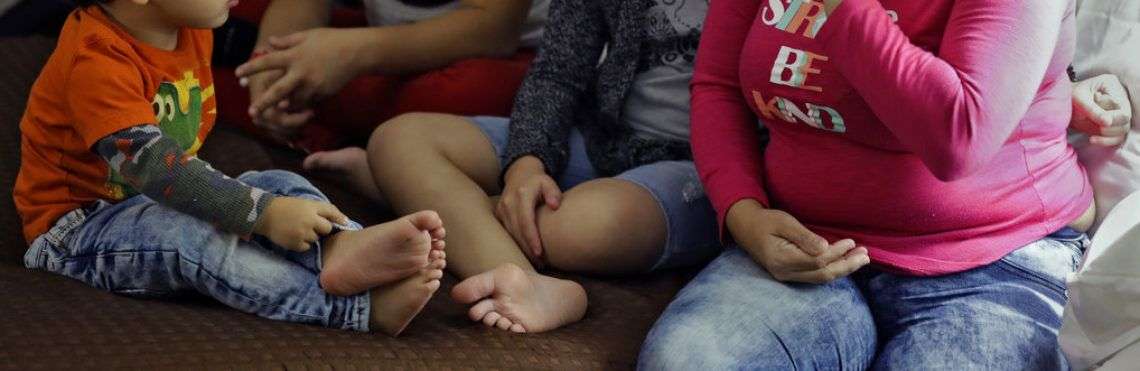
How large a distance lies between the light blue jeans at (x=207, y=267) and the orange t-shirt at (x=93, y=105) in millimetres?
50

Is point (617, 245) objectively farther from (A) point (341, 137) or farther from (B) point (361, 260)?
(A) point (341, 137)

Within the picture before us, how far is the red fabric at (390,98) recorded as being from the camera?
4.70 ft

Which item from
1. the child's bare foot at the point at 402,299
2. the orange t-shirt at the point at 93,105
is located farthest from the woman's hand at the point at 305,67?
the child's bare foot at the point at 402,299

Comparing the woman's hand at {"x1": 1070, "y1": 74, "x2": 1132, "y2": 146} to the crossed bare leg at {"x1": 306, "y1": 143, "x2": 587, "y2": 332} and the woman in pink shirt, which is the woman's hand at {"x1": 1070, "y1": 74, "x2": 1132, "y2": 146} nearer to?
the woman in pink shirt

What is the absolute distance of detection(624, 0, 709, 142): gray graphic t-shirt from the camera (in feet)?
4.10

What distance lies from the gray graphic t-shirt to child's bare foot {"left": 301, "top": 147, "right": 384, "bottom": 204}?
1.03 feet

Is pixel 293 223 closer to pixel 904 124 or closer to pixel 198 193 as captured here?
pixel 198 193

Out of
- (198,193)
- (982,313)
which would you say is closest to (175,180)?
(198,193)

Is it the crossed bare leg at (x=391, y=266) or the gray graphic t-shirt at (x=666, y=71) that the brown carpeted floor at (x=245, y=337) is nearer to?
the crossed bare leg at (x=391, y=266)

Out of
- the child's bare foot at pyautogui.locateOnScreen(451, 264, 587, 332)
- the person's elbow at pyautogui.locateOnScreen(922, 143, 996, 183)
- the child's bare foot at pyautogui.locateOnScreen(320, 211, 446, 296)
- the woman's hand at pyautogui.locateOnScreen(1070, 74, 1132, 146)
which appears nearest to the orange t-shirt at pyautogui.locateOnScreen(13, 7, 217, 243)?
the child's bare foot at pyautogui.locateOnScreen(320, 211, 446, 296)

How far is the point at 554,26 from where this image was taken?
132 cm

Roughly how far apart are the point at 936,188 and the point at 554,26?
1.69ft

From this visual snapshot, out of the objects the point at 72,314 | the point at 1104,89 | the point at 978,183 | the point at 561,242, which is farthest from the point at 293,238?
the point at 1104,89

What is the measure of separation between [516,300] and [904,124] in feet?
1.19
